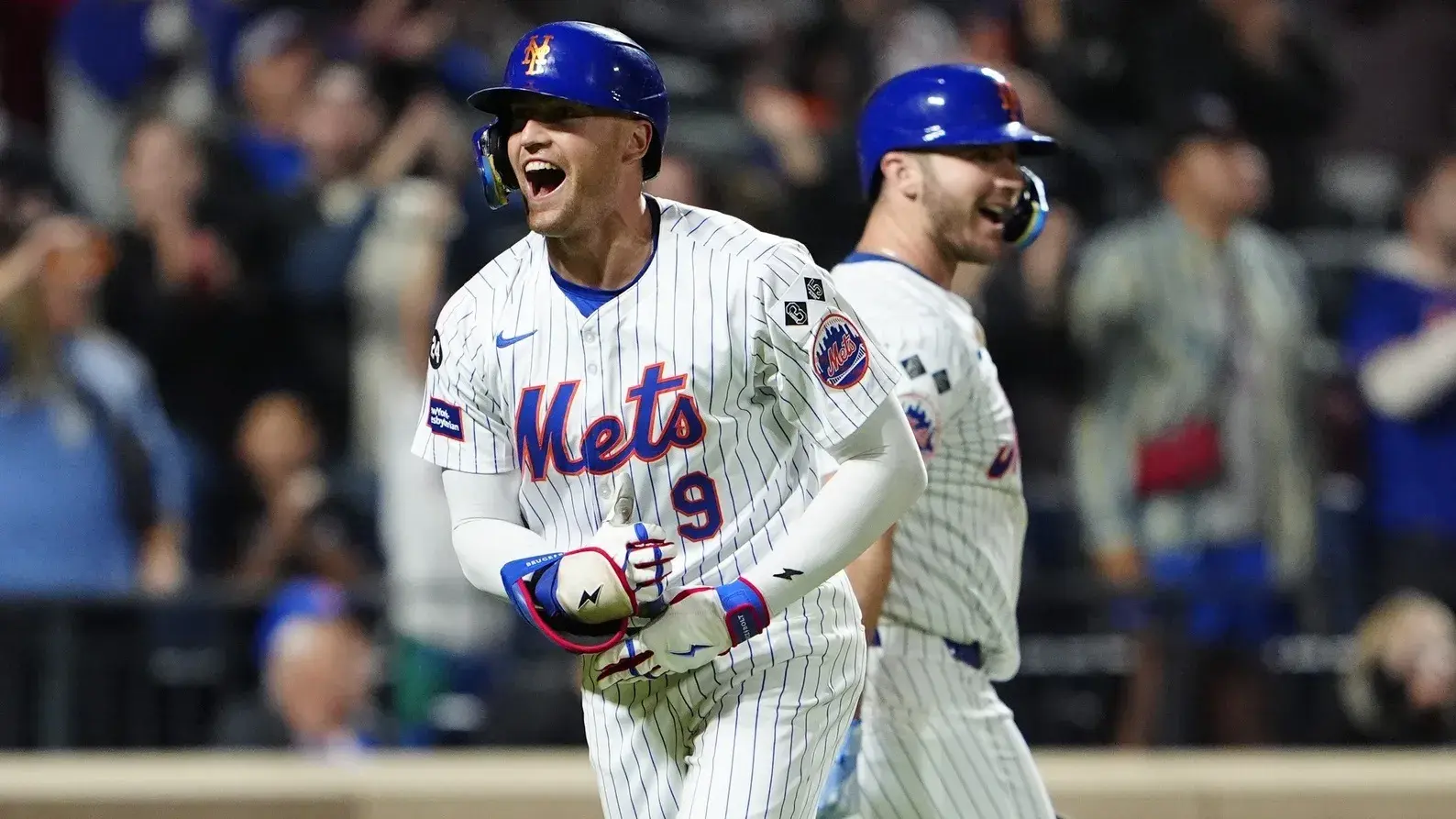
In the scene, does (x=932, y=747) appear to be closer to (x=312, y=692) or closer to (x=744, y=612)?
(x=744, y=612)

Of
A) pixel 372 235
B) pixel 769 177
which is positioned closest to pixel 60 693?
→ pixel 372 235

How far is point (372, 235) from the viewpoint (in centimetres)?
679

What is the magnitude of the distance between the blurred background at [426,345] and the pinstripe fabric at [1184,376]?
0.04 ft

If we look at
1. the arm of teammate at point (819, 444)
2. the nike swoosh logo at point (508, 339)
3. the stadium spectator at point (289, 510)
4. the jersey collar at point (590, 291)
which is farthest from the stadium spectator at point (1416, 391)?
the nike swoosh logo at point (508, 339)

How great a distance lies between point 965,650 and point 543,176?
1.29m

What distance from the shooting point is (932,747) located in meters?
3.53

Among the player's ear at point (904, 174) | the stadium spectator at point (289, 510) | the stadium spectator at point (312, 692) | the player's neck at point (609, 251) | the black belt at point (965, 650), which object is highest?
the player's ear at point (904, 174)

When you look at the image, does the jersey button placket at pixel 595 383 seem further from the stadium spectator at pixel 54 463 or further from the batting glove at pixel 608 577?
the stadium spectator at pixel 54 463

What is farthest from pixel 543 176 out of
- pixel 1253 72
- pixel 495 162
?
pixel 1253 72

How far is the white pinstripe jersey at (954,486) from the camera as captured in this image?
3510 millimetres

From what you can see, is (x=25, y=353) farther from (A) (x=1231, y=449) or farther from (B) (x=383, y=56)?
(A) (x=1231, y=449)

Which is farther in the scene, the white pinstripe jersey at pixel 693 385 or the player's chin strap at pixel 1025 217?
the player's chin strap at pixel 1025 217

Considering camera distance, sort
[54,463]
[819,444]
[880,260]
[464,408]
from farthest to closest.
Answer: [54,463], [880,260], [464,408], [819,444]

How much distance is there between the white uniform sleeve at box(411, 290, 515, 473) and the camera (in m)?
3.09
